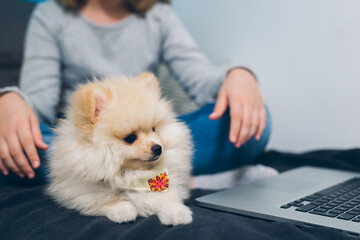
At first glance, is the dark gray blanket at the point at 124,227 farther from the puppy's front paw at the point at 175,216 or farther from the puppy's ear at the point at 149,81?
the puppy's ear at the point at 149,81

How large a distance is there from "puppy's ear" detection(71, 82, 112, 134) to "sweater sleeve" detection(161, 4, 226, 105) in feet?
2.18

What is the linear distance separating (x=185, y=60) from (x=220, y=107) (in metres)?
0.56

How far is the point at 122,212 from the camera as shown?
724 mm

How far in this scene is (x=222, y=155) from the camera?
1.11 metres

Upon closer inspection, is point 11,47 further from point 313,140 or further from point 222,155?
point 313,140

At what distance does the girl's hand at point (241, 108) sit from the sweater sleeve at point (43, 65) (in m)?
0.61

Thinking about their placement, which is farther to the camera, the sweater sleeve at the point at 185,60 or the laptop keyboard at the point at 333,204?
the sweater sleeve at the point at 185,60

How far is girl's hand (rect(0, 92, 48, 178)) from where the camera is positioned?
86 centimetres

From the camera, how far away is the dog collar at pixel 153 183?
2.49ft

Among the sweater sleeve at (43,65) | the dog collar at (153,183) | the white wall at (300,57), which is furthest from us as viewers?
the white wall at (300,57)

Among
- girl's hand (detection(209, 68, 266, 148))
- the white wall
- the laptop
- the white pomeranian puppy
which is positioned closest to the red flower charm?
the white pomeranian puppy

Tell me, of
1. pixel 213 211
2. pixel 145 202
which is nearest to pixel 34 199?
pixel 145 202

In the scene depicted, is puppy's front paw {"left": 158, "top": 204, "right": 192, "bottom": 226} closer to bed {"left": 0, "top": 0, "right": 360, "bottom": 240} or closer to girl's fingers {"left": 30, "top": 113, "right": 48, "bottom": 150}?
bed {"left": 0, "top": 0, "right": 360, "bottom": 240}

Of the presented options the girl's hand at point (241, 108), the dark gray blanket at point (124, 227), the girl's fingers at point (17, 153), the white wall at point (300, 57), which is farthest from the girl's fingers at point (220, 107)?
the white wall at point (300, 57)
